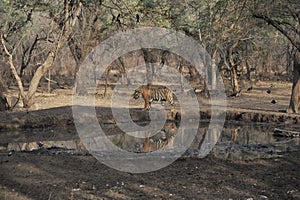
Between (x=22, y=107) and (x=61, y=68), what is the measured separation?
83.8 feet

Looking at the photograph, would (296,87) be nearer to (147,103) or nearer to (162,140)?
(147,103)

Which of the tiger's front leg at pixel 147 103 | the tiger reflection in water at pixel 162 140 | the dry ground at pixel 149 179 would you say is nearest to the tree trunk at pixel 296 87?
the tiger reflection in water at pixel 162 140

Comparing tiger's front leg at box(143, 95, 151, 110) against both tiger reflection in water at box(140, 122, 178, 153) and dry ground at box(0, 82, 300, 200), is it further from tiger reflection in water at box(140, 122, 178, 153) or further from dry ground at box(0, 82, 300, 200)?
dry ground at box(0, 82, 300, 200)

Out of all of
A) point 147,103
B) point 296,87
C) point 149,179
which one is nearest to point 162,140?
point 147,103

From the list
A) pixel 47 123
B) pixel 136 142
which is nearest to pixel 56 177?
pixel 136 142

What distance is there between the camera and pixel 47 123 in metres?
15.5

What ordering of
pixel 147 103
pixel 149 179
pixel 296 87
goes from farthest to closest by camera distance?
pixel 147 103
pixel 296 87
pixel 149 179

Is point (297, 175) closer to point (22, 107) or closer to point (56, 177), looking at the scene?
point (56, 177)

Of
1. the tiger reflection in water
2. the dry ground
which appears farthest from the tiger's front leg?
the dry ground

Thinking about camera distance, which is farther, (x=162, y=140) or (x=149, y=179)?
(x=162, y=140)

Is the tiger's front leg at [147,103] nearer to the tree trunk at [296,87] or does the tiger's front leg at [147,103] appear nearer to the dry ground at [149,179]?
the tree trunk at [296,87]

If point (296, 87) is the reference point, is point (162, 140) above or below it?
below

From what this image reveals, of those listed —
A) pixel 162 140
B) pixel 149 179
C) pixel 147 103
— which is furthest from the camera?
pixel 147 103

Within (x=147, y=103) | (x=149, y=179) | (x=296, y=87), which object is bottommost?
(x=149, y=179)
